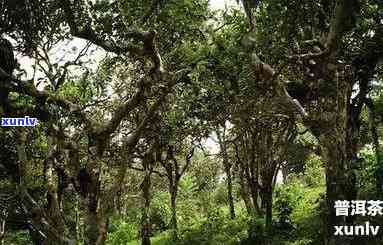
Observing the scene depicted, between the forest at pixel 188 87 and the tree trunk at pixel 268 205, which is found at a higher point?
the forest at pixel 188 87

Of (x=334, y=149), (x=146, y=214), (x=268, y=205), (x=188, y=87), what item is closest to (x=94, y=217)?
(x=334, y=149)

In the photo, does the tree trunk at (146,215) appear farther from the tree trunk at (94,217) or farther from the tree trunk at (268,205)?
the tree trunk at (94,217)

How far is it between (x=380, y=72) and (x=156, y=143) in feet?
37.1

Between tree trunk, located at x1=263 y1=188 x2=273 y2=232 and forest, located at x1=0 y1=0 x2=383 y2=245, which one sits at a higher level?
forest, located at x1=0 y1=0 x2=383 y2=245

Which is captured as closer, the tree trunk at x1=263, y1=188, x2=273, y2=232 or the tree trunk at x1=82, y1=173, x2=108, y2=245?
the tree trunk at x1=82, y1=173, x2=108, y2=245

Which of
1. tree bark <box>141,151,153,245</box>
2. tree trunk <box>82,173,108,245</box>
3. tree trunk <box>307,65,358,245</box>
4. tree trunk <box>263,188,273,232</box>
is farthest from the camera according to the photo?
tree bark <box>141,151,153,245</box>

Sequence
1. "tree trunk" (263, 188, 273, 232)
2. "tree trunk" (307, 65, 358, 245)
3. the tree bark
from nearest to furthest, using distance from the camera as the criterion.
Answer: "tree trunk" (307, 65, 358, 245) < "tree trunk" (263, 188, 273, 232) < the tree bark

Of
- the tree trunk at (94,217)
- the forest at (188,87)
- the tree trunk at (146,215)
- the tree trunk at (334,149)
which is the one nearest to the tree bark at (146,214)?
the tree trunk at (146,215)

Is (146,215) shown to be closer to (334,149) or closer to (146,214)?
(146,214)

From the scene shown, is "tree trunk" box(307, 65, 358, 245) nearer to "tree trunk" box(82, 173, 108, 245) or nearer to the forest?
the forest

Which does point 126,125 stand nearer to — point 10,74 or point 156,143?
point 156,143

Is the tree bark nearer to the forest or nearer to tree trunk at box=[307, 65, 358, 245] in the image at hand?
the forest

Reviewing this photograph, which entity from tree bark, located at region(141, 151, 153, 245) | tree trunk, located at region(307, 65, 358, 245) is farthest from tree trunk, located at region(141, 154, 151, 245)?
tree trunk, located at region(307, 65, 358, 245)

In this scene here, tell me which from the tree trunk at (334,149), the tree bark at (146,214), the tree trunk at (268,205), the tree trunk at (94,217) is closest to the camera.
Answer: the tree trunk at (94,217)
